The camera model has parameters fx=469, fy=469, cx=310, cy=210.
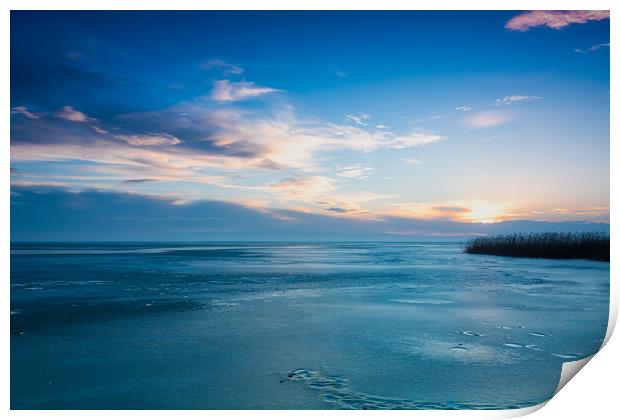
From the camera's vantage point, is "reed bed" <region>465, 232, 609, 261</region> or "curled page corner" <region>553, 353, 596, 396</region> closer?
"curled page corner" <region>553, 353, 596, 396</region>

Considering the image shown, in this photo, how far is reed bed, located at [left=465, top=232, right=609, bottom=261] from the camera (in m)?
17.1

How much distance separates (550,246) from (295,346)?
17090 mm

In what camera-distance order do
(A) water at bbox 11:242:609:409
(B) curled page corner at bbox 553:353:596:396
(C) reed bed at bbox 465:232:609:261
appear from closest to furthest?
(A) water at bbox 11:242:609:409
(B) curled page corner at bbox 553:353:596:396
(C) reed bed at bbox 465:232:609:261

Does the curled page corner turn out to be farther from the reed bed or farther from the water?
the reed bed

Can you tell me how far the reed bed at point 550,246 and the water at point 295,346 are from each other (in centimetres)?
950

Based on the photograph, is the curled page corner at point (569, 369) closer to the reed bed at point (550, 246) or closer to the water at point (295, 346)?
the water at point (295, 346)

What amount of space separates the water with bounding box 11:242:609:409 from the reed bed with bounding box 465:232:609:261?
9499 mm

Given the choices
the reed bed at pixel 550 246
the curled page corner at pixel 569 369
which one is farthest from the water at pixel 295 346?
the reed bed at pixel 550 246

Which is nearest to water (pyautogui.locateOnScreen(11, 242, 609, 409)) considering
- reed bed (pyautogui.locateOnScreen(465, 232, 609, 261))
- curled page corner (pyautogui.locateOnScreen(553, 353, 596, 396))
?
curled page corner (pyautogui.locateOnScreen(553, 353, 596, 396))

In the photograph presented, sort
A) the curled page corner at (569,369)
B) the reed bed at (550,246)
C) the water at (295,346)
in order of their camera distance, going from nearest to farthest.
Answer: the water at (295,346) < the curled page corner at (569,369) < the reed bed at (550,246)

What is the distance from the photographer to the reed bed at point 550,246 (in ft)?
56.2
